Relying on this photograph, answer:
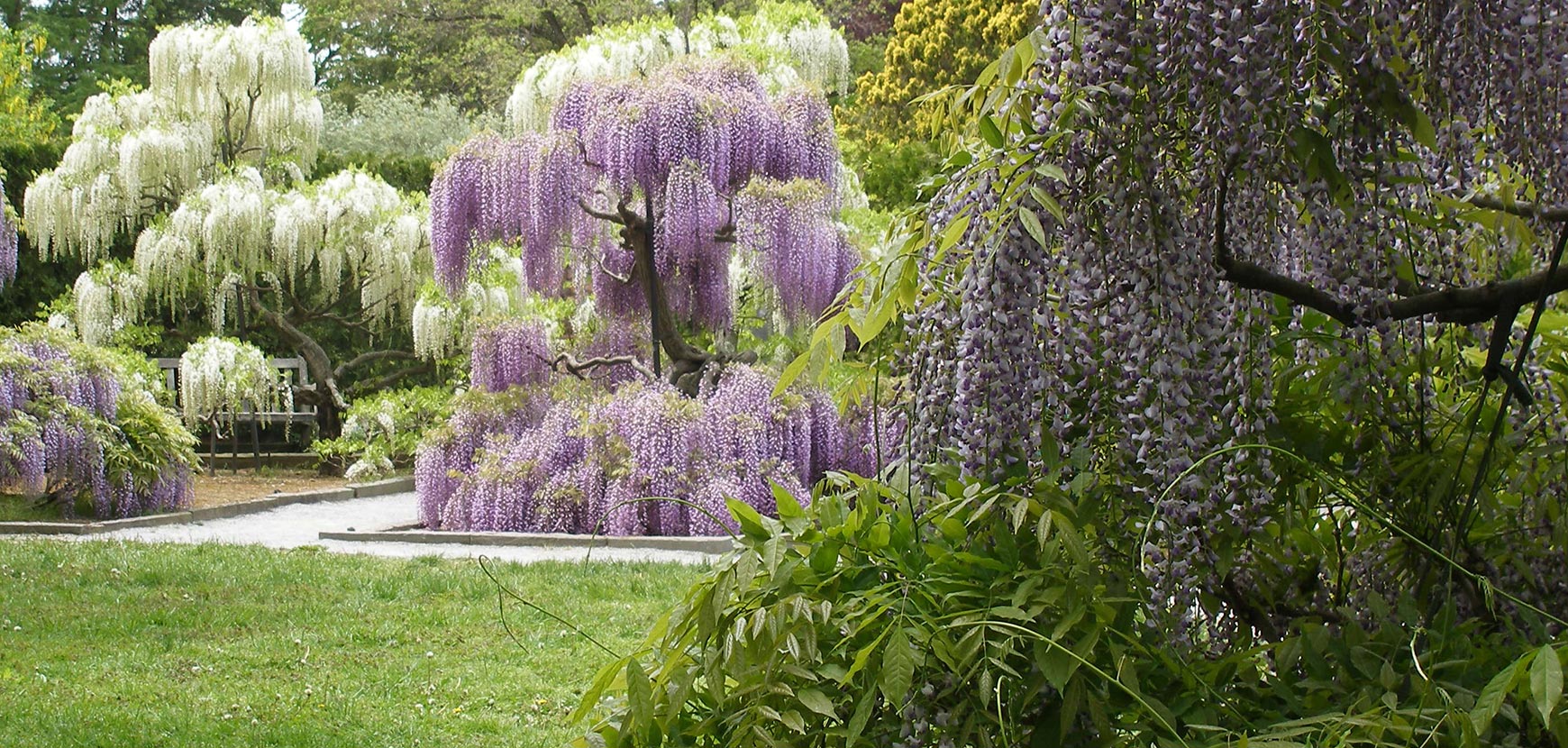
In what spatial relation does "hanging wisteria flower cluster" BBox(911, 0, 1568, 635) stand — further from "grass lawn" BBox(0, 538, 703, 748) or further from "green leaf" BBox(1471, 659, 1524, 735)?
"grass lawn" BBox(0, 538, 703, 748)

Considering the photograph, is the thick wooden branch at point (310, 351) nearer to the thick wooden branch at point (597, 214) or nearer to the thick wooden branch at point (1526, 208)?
the thick wooden branch at point (597, 214)

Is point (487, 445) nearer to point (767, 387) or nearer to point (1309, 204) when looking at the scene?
point (767, 387)

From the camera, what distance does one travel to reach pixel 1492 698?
1.41 metres

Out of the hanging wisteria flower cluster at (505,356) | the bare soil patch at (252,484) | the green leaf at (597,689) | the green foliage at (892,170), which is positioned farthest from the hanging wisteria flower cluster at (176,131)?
the green leaf at (597,689)

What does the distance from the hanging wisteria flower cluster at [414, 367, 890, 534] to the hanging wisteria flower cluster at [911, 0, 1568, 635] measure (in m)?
6.26

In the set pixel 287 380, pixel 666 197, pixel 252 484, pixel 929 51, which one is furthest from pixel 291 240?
pixel 929 51

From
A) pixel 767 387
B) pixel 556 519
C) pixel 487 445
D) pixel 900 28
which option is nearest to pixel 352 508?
pixel 487 445

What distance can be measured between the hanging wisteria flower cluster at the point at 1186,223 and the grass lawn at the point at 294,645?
246 cm

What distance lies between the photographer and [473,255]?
32.6 feet

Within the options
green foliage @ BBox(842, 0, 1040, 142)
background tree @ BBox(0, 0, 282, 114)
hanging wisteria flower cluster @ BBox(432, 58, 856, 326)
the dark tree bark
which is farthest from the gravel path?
background tree @ BBox(0, 0, 282, 114)

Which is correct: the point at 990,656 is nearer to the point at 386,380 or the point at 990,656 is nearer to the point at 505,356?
the point at 505,356

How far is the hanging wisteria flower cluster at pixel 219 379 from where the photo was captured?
39.8 feet

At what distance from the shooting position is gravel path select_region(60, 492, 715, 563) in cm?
749

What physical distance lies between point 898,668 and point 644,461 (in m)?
6.87
